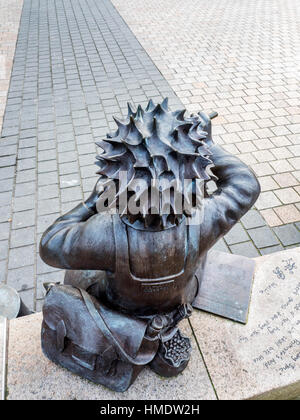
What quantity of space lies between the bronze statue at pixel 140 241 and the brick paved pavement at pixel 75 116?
136 cm

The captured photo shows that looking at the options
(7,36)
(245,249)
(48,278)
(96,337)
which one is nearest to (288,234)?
(245,249)

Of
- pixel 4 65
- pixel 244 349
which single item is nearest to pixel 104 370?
pixel 244 349

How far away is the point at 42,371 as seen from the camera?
188cm

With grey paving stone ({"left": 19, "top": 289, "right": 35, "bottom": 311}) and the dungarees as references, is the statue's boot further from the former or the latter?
grey paving stone ({"left": 19, "top": 289, "right": 35, "bottom": 311})

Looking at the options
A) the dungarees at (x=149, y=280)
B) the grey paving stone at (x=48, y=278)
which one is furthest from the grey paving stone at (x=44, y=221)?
the dungarees at (x=149, y=280)

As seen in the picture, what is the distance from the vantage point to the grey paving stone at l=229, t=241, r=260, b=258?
10.6ft

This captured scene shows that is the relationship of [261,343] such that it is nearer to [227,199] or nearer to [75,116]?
[227,199]

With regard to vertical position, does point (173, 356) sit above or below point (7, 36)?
below

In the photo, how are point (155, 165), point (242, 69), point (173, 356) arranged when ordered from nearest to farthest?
1. point (155, 165)
2. point (173, 356)
3. point (242, 69)

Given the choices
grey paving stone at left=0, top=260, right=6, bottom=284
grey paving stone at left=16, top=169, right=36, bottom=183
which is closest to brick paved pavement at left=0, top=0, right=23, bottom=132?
grey paving stone at left=16, top=169, right=36, bottom=183

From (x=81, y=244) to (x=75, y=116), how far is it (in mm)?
4181

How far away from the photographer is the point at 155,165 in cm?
122
